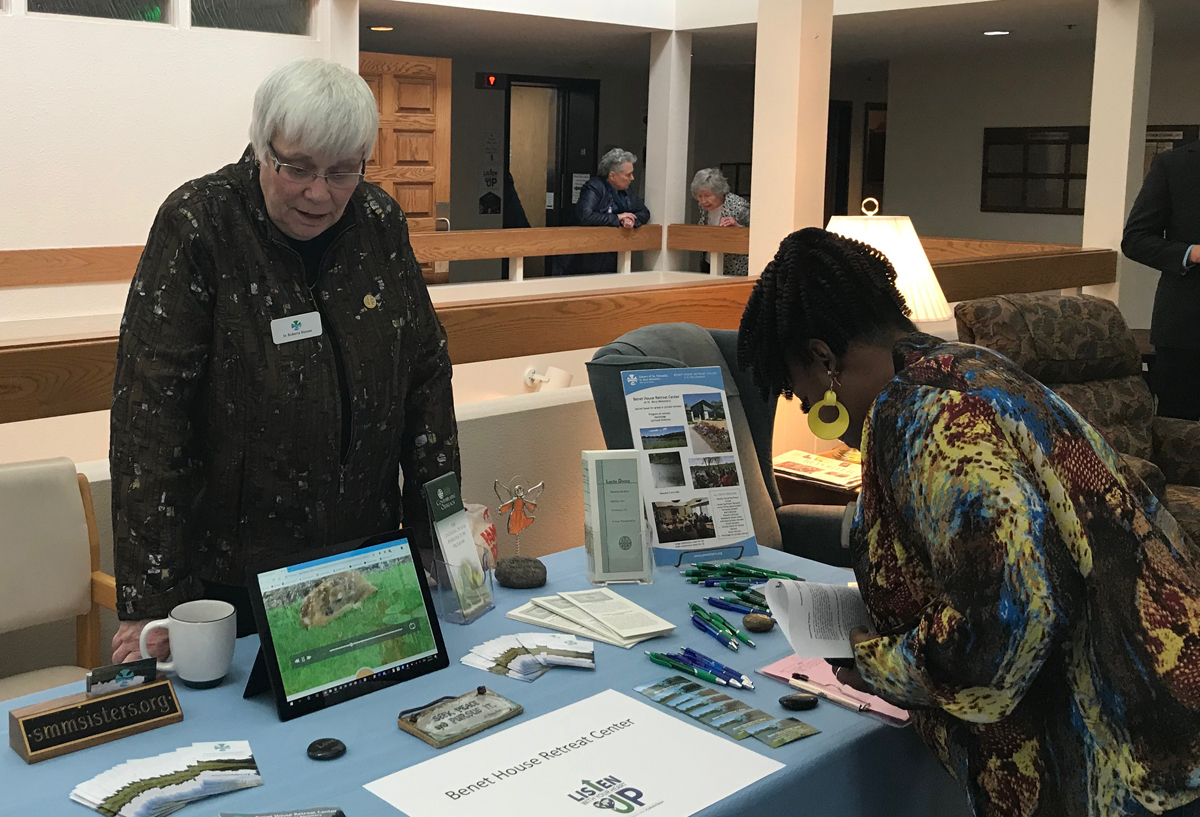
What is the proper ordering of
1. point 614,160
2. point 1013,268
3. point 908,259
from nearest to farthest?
point 908,259, point 1013,268, point 614,160

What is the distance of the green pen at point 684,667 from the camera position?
1.70 meters

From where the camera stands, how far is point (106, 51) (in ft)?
19.4

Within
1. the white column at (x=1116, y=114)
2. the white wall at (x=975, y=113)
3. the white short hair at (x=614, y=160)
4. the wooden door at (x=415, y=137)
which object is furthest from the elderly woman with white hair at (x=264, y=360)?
the white wall at (x=975, y=113)

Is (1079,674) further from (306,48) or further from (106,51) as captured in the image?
(306,48)

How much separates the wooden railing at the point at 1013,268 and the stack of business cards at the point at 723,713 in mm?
3005

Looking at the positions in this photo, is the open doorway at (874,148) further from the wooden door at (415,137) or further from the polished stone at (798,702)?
the polished stone at (798,702)

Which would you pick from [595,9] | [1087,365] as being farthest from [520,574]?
[595,9]

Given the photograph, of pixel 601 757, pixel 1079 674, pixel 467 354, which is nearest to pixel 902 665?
pixel 1079 674

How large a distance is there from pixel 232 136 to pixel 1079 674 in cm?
609

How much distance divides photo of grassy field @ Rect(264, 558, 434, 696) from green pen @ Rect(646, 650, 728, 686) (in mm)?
340

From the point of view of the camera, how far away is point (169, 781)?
1332 millimetres

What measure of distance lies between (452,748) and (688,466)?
1028 mm

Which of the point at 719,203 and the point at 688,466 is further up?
the point at 719,203

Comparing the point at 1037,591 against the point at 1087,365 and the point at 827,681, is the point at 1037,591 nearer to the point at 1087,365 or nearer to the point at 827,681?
the point at 827,681
